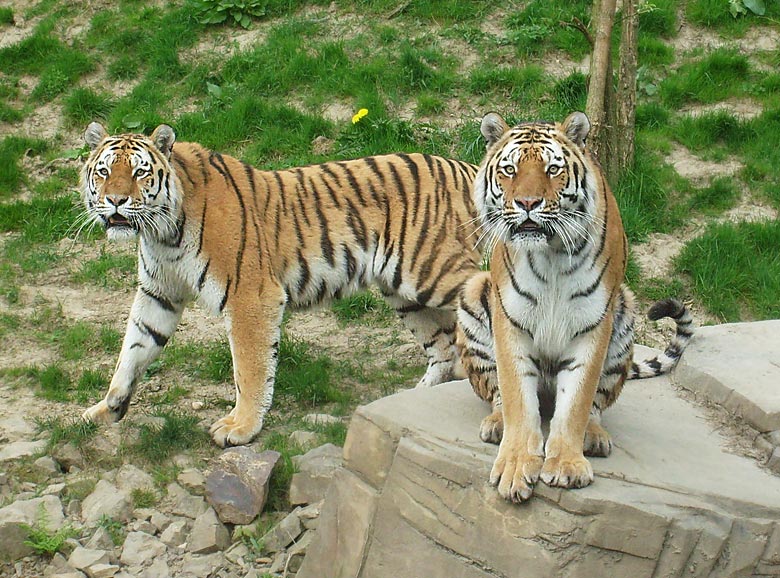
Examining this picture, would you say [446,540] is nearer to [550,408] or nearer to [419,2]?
[550,408]

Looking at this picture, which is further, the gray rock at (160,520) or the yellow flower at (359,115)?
the yellow flower at (359,115)

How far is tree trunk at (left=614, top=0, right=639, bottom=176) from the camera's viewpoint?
7633 mm

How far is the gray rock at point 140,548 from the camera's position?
4934mm

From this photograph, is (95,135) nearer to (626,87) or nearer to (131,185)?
(131,185)

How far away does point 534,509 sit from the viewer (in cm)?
385

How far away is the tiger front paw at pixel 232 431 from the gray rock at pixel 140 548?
0.87 m

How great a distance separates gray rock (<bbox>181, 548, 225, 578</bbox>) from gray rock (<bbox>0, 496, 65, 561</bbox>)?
70 cm

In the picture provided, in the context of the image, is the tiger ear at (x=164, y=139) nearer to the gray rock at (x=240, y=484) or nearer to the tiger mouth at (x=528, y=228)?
the gray rock at (x=240, y=484)

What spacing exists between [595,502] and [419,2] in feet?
22.8

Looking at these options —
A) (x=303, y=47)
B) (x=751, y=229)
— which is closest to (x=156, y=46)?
(x=303, y=47)

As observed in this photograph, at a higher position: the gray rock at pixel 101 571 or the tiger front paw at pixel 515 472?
the tiger front paw at pixel 515 472

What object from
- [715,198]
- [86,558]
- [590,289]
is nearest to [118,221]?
[86,558]

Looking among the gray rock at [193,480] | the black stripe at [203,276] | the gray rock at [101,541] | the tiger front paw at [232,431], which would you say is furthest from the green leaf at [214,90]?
the gray rock at [101,541]

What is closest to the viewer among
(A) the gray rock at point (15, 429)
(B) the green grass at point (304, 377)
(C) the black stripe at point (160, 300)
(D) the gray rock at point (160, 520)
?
(D) the gray rock at point (160, 520)
